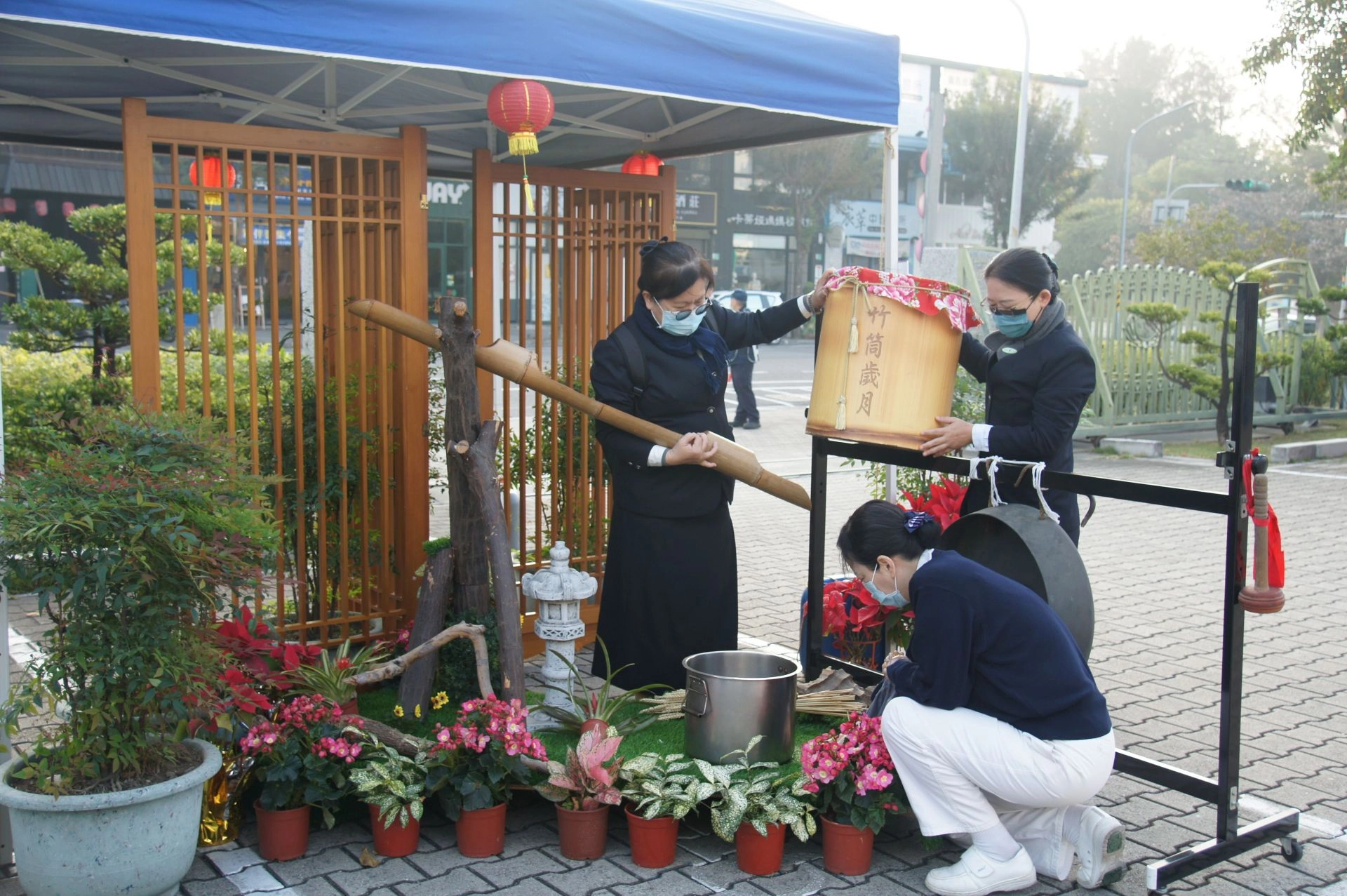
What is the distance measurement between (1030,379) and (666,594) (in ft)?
→ 4.93

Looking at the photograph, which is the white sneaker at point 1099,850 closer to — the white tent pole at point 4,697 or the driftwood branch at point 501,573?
the driftwood branch at point 501,573

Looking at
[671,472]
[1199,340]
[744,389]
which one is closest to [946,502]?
[671,472]

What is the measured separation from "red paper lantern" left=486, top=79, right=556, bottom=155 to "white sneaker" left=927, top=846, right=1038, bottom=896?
8.50 ft

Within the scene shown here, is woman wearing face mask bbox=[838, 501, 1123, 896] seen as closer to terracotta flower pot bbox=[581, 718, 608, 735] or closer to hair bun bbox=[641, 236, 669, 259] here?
terracotta flower pot bbox=[581, 718, 608, 735]

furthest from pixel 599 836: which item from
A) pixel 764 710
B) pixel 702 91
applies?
pixel 702 91

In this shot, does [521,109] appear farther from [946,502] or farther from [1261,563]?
[1261,563]

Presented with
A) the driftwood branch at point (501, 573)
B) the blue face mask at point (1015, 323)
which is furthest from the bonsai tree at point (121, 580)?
the blue face mask at point (1015, 323)

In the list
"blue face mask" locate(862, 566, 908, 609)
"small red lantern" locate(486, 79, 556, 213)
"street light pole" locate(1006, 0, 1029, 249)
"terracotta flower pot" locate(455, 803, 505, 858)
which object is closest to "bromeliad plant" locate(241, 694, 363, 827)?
"terracotta flower pot" locate(455, 803, 505, 858)

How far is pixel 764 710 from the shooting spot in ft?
12.3

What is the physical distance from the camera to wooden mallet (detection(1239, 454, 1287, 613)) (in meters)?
3.16

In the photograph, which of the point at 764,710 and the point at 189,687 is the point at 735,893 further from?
the point at 189,687

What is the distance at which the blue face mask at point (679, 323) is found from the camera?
4.14m

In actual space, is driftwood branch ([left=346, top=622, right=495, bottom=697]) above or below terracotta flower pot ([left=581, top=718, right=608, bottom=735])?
above

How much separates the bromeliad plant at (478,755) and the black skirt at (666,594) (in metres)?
0.89
